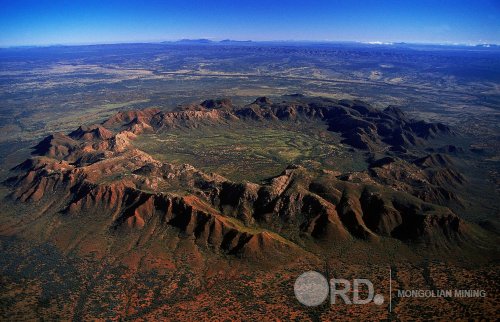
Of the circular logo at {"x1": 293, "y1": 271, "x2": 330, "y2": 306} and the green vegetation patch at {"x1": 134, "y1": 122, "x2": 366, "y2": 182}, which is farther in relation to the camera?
the green vegetation patch at {"x1": 134, "y1": 122, "x2": 366, "y2": 182}

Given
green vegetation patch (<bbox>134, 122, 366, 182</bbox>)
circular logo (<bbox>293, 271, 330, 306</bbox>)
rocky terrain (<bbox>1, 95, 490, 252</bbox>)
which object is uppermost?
rocky terrain (<bbox>1, 95, 490, 252</bbox>)

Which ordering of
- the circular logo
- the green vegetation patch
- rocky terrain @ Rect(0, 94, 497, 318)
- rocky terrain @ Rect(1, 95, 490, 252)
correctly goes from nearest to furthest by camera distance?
the circular logo → rocky terrain @ Rect(0, 94, 497, 318) → rocky terrain @ Rect(1, 95, 490, 252) → the green vegetation patch

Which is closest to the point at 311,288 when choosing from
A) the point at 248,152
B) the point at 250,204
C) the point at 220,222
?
the point at 220,222

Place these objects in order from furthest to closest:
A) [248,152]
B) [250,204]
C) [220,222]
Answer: [248,152] < [250,204] < [220,222]

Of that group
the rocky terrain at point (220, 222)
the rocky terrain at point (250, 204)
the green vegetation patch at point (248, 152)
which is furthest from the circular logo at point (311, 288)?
the green vegetation patch at point (248, 152)

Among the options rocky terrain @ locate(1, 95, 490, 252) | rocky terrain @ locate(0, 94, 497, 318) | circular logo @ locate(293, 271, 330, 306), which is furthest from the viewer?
rocky terrain @ locate(1, 95, 490, 252)

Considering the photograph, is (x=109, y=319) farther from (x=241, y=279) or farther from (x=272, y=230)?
(x=272, y=230)

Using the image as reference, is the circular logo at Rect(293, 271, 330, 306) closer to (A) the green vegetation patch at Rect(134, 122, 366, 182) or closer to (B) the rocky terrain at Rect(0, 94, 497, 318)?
(B) the rocky terrain at Rect(0, 94, 497, 318)

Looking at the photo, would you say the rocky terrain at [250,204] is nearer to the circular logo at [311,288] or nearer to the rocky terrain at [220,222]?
the rocky terrain at [220,222]

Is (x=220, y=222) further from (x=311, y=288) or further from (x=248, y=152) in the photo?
(x=248, y=152)

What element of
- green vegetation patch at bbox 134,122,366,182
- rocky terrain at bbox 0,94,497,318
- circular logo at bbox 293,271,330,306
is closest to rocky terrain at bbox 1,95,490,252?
rocky terrain at bbox 0,94,497,318
